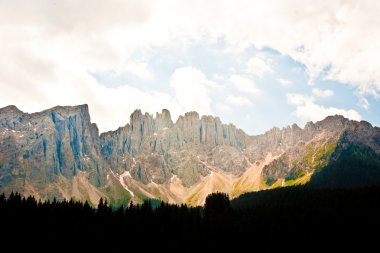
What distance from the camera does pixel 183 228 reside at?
4774 inches

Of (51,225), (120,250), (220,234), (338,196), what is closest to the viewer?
(120,250)

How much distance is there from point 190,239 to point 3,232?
52491mm

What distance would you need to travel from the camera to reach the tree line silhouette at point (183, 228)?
10844cm

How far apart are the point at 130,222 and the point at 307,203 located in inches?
2991

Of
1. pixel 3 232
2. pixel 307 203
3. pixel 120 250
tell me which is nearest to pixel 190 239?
pixel 120 250

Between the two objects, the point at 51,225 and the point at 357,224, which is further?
the point at 357,224

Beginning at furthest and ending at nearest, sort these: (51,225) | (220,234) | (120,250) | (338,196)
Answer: (338,196) → (220,234) → (51,225) → (120,250)

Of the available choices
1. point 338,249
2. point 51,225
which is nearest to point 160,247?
point 51,225

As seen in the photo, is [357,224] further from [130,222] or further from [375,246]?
[130,222]

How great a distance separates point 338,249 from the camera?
388 ft

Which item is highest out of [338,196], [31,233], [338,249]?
[338,196]

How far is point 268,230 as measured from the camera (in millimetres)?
123250

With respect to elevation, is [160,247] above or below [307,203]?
below

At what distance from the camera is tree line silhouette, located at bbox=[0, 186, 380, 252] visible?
4269 inches
